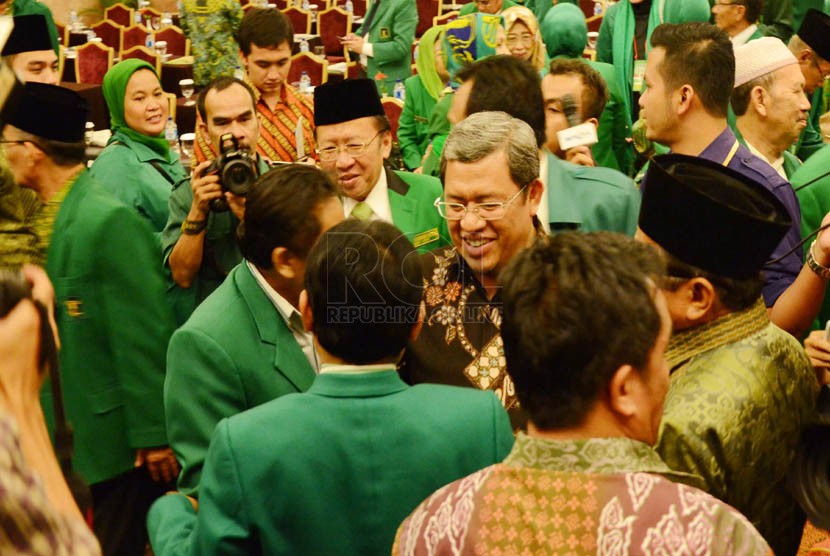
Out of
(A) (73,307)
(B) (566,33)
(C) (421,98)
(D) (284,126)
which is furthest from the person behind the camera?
(C) (421,98)

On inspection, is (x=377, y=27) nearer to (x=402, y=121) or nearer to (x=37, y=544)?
(x=402, y=121)

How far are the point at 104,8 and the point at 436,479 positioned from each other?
11326mm

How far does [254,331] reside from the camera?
7.60 ft

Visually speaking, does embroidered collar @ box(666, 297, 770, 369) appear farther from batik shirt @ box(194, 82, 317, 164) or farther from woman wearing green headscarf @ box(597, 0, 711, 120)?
woman wearing green headscarf @ box(597, 0, 711, 120)

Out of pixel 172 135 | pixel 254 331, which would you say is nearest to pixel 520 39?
pixel 172 135

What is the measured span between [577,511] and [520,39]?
13.9ft

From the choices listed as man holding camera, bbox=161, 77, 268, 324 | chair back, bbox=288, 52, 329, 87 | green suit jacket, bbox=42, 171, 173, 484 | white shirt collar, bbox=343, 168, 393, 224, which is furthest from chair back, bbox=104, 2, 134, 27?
green suit jacket, bbox=42, 171, 173, 484

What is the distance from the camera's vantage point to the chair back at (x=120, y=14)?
430 inches

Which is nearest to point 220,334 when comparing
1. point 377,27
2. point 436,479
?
point 436,479

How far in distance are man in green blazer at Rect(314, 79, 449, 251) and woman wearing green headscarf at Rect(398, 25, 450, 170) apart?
1.88 metres

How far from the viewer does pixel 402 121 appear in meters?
5.73

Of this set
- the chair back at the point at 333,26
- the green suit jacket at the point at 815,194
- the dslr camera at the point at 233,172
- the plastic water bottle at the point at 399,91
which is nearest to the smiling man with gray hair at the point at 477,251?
the dslr camera at the point at 233,172

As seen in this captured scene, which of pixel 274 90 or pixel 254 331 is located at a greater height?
pixel 254 331

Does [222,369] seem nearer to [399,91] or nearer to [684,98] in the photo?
[684,98]
